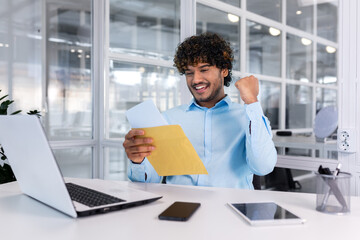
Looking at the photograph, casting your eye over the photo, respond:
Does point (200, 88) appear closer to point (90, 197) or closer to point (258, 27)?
point (90, 197)

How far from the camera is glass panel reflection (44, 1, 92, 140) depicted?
3.33m

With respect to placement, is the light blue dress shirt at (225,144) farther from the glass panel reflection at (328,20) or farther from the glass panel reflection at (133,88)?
the glass panel reflection at (133,88)

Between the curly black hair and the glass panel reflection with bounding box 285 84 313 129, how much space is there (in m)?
0.64

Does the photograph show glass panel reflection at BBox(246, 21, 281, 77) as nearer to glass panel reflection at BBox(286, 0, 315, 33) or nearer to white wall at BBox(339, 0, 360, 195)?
glass panel reflection at BBox(286, 0, 315, 33)

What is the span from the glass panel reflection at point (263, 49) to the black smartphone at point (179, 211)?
181cm

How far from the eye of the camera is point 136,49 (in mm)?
3977

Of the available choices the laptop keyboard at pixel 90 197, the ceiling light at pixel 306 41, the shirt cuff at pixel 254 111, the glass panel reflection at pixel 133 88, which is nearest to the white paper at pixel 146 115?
the laptop keyboard at pixel 90 197

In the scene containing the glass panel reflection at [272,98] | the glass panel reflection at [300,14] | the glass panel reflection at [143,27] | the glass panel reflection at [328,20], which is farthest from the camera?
the glass panel reflection at [143,27]

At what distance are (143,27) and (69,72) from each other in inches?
74.9

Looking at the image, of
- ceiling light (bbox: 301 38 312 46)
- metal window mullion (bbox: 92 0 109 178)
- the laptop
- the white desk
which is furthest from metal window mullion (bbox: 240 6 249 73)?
the laptop

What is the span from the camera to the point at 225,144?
1589 mm

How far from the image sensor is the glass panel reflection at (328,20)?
187 centimetres

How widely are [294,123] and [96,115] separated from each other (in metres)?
2.17

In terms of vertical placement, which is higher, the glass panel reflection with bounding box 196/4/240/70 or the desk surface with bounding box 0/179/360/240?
the glass panel reflection with bounding box 196/4/240/70
